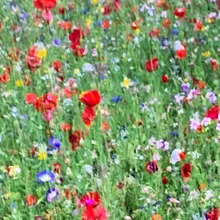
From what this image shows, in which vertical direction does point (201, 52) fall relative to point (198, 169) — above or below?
above

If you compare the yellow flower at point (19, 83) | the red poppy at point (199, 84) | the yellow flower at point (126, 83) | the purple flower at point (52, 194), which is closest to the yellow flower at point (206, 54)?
the red poppy at point (199, 84)

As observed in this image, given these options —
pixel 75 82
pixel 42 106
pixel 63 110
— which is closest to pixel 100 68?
pixel 75 82

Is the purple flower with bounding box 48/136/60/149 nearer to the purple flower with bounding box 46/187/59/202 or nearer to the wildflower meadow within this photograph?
the wildflower meadow

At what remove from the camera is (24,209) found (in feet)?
6.95

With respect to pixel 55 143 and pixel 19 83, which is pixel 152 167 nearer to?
pixel 55 143

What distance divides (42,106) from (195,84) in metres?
0.69

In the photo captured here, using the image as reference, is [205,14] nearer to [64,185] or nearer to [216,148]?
[216,148]

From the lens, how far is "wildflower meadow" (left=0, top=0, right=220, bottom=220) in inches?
78.5

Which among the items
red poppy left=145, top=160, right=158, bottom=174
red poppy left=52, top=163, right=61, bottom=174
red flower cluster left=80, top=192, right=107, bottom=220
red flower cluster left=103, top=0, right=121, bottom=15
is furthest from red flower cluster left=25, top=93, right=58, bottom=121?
red flower cluster left=103, top=0, right=121, bottom=15

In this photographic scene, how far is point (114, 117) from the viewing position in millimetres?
2473

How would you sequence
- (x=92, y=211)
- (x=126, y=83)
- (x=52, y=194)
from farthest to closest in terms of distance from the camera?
(x=126, y=83) → (x=52, y=194) → (x=92, y=211)

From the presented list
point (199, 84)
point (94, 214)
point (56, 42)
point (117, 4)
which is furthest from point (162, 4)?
point (94, 214)

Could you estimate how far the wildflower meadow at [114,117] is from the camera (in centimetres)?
199

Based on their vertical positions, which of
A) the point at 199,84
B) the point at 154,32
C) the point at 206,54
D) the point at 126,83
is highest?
the point at 154,32
